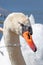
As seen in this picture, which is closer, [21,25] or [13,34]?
[21,25]

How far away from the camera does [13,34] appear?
126 cm

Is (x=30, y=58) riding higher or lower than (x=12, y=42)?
lower

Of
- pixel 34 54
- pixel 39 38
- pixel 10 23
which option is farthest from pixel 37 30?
pixel 10 23

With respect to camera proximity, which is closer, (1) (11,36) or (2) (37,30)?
(1) (11,36)

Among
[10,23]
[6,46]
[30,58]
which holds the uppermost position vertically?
[10,23]

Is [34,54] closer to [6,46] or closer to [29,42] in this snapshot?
[6,46]

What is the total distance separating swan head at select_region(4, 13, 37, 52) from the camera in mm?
996

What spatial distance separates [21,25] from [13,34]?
8.2 inches

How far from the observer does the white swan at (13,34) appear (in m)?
1.09

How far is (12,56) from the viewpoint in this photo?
1330 mm

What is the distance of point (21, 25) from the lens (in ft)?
3.47

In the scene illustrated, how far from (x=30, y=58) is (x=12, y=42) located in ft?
1.48

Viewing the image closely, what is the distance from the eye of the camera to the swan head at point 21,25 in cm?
100

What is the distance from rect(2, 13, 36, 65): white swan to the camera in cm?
109
